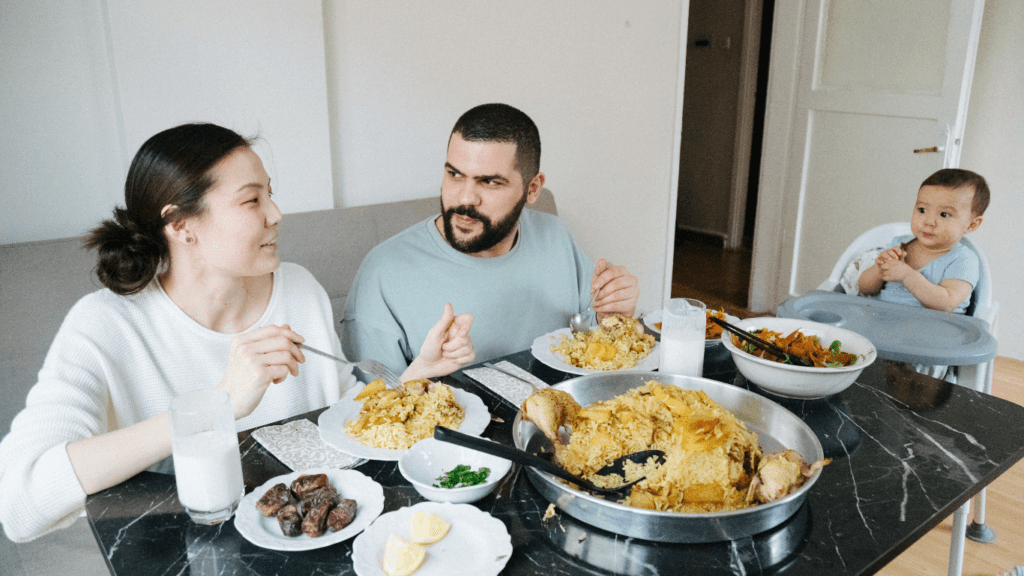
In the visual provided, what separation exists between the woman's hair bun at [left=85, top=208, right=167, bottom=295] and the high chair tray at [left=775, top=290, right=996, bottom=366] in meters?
1.58

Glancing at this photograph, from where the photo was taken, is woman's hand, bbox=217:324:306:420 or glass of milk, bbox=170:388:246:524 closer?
glass of milk, bbox=170:388:246:524

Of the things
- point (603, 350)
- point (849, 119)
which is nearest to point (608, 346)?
point (603, 350)

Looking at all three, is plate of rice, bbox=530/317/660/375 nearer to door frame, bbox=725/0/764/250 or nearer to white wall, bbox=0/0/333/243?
white wall, bbox=0/0/333/243

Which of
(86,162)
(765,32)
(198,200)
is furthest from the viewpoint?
(765,32)

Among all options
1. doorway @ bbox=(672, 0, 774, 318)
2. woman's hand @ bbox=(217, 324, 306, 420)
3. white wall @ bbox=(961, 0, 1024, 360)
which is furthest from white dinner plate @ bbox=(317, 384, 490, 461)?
doorway @ bbox=(672, 0, 774, 318)

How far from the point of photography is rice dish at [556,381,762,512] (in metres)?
0.97

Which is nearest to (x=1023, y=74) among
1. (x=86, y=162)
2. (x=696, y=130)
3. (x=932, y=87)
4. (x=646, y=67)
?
(x=932, y=87)

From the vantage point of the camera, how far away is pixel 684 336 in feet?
4.55

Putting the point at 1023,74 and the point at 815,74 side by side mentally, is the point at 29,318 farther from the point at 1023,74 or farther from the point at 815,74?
the point at 1023,74

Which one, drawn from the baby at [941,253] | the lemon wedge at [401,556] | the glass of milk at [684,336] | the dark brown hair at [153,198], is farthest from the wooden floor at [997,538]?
the dark brown hair at [153,198]

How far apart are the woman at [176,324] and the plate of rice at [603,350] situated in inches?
8.7

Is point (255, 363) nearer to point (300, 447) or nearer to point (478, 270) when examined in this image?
point (300, 447)

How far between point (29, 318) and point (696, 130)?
5.63 meters

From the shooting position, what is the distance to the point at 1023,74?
366 cm
